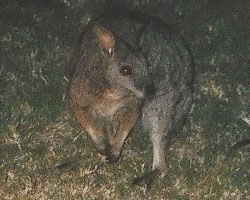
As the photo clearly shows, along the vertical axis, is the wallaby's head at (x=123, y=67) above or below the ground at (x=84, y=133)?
above

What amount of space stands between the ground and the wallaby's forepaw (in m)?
0.07

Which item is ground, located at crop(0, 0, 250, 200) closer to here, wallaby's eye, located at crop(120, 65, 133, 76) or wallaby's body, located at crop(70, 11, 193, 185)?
wallaby's body, located at crop(70, 11, 193, 185)

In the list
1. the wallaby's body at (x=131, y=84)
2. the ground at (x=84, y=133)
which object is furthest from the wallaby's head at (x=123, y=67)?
the ground at (x=84, y=133)

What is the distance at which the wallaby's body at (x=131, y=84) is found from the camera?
22.5 ft

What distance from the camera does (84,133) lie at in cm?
809

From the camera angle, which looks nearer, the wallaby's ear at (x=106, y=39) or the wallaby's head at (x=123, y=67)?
the wallaby's ear at (x=106, y=39)

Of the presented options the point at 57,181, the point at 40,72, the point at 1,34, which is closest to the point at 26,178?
the point at 57,181

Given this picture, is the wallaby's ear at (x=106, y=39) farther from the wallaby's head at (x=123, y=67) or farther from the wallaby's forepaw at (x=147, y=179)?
the wallaby's forepaw at (x=147, y=179)

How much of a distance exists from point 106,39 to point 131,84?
61 cm

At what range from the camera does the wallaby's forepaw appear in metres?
7.93

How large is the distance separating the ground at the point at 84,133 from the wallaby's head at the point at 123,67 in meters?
1.45

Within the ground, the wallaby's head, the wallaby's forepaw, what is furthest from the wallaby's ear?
the wallaby's forepaw

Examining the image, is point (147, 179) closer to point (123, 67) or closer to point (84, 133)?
point (84, 133)

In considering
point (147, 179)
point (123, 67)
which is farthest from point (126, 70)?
point (147, 179)
